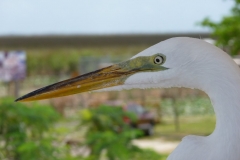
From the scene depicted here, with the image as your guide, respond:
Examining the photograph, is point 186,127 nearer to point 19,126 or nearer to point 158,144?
point 158,144

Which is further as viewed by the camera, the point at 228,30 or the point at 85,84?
the point at 228,30

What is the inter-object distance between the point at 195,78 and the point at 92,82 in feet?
0.49

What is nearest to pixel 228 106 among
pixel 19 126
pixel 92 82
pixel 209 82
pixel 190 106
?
pixel 209 82

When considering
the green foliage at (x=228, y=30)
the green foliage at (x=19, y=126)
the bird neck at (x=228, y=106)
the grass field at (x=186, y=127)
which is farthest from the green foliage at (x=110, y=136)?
the grass field at (x=186, y=127)

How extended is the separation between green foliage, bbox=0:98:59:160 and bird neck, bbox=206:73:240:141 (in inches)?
55.6

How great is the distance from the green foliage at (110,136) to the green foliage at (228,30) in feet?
2.65

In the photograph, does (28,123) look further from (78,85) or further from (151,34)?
(78,85)

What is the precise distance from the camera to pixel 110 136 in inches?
74.9

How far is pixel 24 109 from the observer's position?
1.95 meters

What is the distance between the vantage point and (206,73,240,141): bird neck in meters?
0.49

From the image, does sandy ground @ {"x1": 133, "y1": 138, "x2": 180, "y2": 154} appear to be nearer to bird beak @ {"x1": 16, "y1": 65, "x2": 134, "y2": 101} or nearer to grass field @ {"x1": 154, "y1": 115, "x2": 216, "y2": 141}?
grass field @ {"x1": 154, "y1": 115, "x2": 216, "y2": 141}

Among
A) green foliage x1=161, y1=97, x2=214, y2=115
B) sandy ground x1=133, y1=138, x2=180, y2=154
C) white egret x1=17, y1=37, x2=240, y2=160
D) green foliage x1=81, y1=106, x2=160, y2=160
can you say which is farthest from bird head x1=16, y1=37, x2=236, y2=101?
green foliage x1=161, y1=97, x2=214, y2=115

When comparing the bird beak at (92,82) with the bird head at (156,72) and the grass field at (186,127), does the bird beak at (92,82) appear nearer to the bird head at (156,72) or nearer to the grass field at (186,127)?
the bird head at (156,72)

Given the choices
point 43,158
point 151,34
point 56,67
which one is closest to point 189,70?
point 43,158
